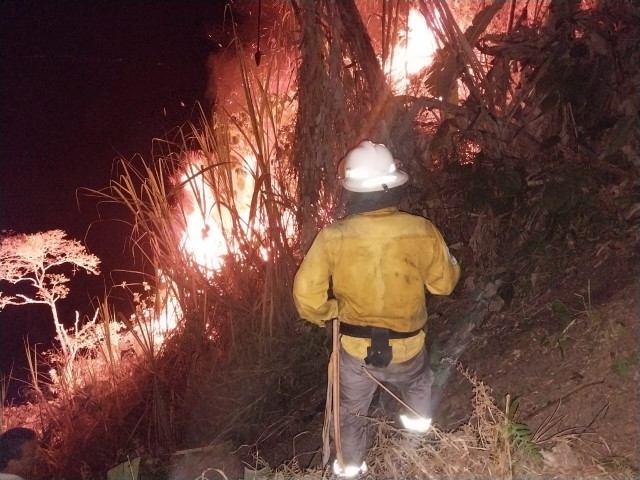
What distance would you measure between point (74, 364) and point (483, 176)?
488 centimetres

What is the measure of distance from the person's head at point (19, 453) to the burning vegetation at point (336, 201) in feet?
0.63

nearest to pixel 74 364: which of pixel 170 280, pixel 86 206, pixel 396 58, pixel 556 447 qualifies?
pixel 170 280

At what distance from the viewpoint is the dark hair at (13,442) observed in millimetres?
5309

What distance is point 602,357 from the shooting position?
3318 millimetres

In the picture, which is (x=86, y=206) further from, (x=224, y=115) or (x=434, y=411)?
(x=434, y=411)

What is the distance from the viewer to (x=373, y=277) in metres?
2.90

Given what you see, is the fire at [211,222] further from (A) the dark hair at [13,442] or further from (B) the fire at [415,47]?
(A) the dark hair at [13,442]

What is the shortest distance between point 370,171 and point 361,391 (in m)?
1.26

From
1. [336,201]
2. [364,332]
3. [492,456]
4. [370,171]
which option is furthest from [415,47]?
[492,456]

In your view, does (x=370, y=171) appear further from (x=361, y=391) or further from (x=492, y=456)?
(x=492, y=456)

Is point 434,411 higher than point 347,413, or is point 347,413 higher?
point 347,413

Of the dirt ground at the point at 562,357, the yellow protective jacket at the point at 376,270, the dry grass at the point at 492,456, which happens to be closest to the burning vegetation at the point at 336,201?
the dry grass at the point at 492,456

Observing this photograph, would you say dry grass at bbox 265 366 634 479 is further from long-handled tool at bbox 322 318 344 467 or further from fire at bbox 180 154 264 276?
fire at bbox 180 154 264 276

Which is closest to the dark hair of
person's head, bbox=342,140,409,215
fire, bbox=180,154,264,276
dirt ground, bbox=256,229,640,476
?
fire, bbox=180,154,264,276
